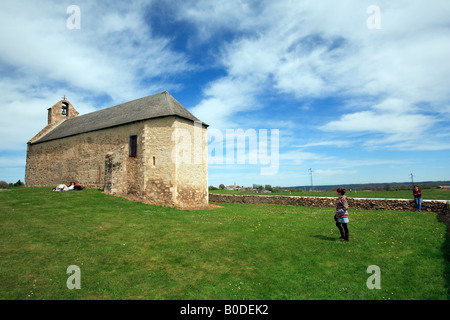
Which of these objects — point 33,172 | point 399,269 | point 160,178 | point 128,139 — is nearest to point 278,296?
point 399,269

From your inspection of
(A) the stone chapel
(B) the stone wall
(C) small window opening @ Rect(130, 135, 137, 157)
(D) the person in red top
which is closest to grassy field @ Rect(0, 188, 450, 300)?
(D) the person in red top

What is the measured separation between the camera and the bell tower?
3656cm

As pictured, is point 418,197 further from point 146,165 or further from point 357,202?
point 146,165

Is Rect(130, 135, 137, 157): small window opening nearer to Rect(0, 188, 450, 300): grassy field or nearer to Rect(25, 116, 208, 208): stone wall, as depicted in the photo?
Rect(25, 116, 208, 208): stone wall

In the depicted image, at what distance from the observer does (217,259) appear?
23.9 ft

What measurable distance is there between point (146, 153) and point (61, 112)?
93.8ft

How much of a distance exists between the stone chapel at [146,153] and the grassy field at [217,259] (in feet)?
24.7

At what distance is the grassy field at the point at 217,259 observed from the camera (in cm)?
525

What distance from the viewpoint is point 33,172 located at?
108 feet

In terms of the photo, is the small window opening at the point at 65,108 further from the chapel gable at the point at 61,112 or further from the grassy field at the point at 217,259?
the grassy field at the point at 217,259

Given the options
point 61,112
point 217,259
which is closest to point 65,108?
point 61,112

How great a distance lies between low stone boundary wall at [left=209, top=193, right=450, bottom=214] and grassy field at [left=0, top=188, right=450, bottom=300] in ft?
19.0
